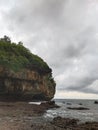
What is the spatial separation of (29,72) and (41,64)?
964cm

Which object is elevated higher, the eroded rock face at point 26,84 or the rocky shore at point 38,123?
the eroded rock face at point 26,84

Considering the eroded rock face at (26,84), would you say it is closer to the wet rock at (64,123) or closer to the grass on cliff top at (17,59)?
the grass on cliff top at (17,59)

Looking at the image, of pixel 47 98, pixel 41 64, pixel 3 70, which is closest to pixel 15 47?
pixel 41 64

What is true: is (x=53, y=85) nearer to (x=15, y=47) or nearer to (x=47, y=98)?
(x=47, y=98)

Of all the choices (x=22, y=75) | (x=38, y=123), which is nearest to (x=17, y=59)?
(x=22, y=75)

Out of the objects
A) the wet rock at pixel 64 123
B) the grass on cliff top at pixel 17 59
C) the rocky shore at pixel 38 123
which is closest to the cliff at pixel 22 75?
the grass on cliff top at pixel 17 59

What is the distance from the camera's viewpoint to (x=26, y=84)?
83812 mm

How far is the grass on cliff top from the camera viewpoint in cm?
7756

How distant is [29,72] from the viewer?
279 ft

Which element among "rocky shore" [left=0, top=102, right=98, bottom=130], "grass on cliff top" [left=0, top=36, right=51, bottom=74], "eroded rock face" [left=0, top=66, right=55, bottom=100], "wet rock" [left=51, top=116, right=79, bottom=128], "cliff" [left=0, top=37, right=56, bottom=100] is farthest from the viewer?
"grass on cliff top" [left=0, top=36, right=51, bottom=74]

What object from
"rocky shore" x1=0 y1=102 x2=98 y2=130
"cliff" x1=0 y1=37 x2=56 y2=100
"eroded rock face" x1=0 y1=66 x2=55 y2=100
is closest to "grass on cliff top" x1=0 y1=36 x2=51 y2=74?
"cliff" x1=0 y1=37 x2=56 y2=100


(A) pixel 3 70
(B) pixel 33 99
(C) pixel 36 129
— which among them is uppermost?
(A) pixel 3 70

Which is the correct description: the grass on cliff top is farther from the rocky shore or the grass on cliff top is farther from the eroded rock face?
the rocky shore

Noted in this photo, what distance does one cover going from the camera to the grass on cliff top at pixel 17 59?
3054 inches
